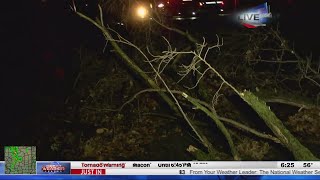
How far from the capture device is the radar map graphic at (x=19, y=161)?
372 cm

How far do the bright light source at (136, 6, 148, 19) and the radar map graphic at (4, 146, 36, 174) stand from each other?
307 centimetres

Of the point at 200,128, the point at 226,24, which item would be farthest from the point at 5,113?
the point at 226,24

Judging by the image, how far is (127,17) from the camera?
20.3 ft

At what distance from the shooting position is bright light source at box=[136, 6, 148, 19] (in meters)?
6.13

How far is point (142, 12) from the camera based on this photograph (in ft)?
20.2

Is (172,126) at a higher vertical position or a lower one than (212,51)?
lower

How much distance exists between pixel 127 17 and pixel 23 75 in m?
2.07

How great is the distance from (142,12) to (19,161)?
3259mm

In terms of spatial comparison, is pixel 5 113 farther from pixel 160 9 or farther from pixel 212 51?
pixel 212 51

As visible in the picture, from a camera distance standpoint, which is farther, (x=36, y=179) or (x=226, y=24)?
(x=226, y=24)
